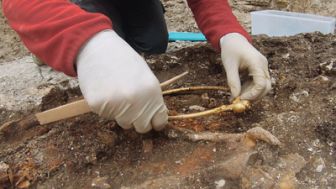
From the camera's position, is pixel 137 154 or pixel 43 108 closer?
pixel 137 154

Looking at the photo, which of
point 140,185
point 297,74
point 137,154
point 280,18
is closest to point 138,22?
point 280,18

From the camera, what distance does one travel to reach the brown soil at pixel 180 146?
1115 mm

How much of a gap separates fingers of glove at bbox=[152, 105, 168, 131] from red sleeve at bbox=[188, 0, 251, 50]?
0.48 m

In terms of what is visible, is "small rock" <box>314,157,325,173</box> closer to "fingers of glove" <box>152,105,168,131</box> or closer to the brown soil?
the brown soil

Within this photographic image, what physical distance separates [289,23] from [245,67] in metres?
1.24

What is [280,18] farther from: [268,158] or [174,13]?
[268,158]

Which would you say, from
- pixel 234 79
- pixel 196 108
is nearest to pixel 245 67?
pixel 234 79

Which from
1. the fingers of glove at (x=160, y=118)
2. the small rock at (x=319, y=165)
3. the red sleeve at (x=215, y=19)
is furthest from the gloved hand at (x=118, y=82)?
the red sleeve at (x=215, y=19)

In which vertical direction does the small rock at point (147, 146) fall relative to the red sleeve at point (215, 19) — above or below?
below

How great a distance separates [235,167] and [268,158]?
0.10 metres

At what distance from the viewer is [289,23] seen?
2461 millimetres

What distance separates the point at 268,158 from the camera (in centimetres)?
112

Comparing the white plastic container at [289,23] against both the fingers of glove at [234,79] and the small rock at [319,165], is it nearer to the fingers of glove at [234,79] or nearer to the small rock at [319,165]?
the fingers of glove at [234,79]

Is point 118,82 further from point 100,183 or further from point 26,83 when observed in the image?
point 26,83
